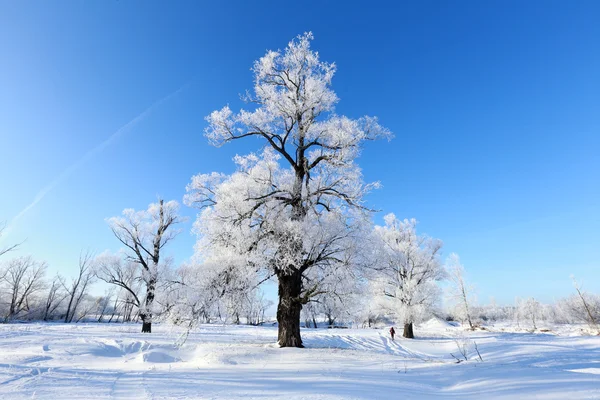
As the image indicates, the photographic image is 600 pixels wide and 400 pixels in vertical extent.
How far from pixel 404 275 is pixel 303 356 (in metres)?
19.8

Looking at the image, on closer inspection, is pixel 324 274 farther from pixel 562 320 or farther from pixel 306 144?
pixel 562 320

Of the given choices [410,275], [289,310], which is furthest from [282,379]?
[410,275]

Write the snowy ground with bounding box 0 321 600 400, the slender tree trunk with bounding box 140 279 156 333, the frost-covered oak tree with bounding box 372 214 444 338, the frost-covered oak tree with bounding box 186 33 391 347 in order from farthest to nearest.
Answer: the frost-covered oak tree with bounding box 372 214 444 338 < the slender tree trunk with bounding box 140 279 156 333 < the frost-covered oak tree with bounding box 186 33 391 347 < the snowy ground with bounding box 0 321 600 400

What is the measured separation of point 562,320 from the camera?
3723 inches

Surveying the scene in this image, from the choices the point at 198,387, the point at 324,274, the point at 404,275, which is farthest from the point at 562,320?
the point at 198,387

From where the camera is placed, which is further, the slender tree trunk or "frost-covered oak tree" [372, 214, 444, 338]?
"frost-covered oak tree" [372, 214, 444, 338]

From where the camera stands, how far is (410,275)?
26.3m

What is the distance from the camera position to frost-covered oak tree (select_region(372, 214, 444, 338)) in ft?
81.2

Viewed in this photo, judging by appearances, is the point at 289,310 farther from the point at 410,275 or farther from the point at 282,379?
the point at 410,275

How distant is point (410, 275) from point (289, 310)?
18440 mm

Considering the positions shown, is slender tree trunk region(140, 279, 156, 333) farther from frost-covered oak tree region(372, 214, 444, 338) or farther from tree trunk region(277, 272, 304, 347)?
frost-covered oak tree region(372, 214, 444, 338)

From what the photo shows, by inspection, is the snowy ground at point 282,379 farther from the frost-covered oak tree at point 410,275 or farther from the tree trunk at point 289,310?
the frost-covered oak tree at point 410,275

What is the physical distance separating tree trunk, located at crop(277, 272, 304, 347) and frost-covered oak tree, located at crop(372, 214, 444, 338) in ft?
46.7

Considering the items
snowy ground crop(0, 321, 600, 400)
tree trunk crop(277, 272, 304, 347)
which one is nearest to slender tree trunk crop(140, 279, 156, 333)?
snowy ground crop(0, 321, 600, 400)
